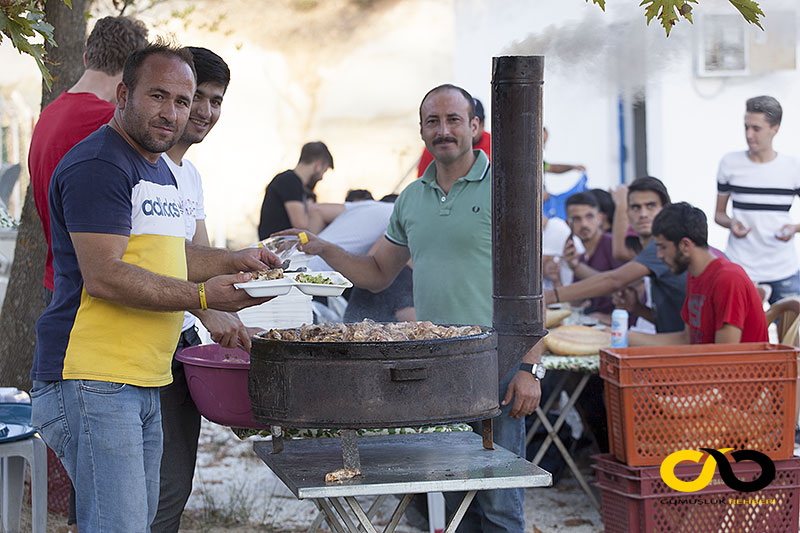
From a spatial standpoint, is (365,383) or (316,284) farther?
(316,284)

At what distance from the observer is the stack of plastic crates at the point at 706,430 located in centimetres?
375

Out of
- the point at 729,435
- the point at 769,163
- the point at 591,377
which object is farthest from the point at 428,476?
the point at 769,163

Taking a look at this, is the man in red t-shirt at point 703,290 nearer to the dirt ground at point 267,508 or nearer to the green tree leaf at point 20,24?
the dirt ground at point 267,508

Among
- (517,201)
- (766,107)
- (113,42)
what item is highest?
(766,107)

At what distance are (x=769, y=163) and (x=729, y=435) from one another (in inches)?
141

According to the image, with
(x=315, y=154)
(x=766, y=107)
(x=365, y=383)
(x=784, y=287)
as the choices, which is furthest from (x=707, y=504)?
(x=315, y=154)

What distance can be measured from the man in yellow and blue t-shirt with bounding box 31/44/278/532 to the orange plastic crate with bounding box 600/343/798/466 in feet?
6.44

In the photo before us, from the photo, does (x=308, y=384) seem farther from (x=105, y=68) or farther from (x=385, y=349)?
(x=105, y=68)

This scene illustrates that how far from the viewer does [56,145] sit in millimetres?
3201

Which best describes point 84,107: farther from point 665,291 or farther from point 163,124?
point 665,291

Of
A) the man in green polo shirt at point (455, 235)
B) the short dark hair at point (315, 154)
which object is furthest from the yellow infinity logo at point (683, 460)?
the short dark hair at point (315, 154)

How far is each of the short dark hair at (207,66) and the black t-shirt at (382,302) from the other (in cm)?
165

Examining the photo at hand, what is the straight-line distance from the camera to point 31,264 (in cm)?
490

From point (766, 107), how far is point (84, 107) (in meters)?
5.14
